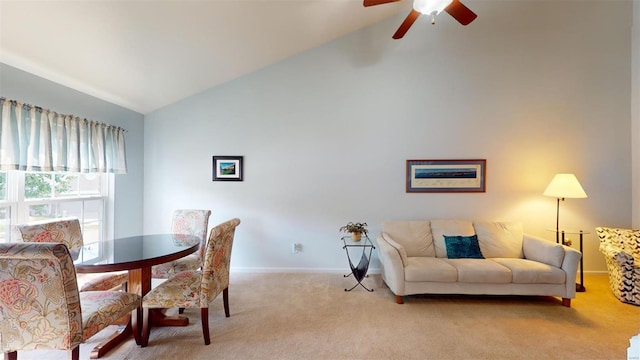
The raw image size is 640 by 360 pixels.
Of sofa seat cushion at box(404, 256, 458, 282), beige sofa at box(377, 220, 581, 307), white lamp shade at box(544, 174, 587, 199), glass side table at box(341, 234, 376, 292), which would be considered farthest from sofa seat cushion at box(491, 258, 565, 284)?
glass side table at box(341, 234, 376, 292)

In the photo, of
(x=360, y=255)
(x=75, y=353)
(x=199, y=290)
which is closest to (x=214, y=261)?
(x=199, y=290)

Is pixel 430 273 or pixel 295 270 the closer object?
pixel 430 273

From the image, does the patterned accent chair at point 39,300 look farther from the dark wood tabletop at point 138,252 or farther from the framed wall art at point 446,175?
the framed wall art at point 446,175

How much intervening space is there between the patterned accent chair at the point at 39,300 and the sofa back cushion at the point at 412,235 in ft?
10.1

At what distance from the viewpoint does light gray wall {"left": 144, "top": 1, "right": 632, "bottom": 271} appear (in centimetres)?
360

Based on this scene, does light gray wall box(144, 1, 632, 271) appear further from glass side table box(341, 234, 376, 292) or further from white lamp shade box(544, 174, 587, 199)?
white lamp shade box(544, 174, 587, 199)

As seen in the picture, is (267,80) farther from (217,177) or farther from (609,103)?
(609,103)

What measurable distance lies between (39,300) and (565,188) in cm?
502

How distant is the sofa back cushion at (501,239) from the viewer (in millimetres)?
3289

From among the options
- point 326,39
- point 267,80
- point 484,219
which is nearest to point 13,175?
point 267,80

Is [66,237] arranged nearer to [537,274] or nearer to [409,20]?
[409,20]

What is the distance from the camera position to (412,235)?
3.43 meters

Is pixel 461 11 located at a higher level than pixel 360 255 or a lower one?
higher

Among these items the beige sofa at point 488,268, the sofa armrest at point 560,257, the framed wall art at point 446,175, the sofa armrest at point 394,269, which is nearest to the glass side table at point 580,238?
the sofa armrest at point 560,257
